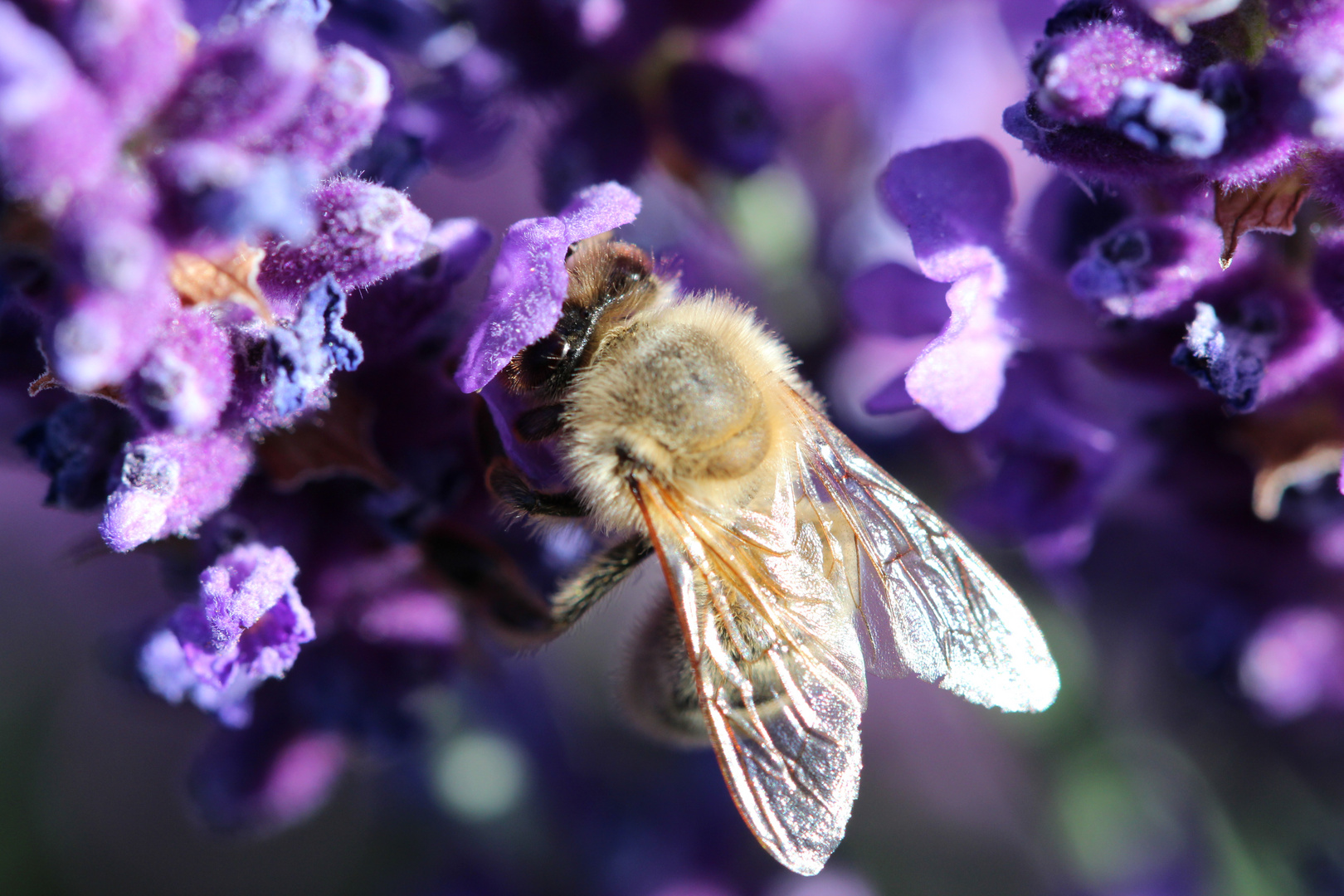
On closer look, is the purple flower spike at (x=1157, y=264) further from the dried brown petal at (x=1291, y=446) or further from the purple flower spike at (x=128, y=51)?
the purple flower spike at (x=128, y=51)

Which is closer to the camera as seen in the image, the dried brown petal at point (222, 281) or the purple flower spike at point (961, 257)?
the dried brown petal at point (222, 281)

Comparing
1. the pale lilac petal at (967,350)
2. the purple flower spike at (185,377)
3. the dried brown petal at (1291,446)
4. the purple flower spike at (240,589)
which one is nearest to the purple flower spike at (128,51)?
the purple flower spike at (185,377)

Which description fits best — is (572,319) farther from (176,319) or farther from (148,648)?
(148,648)

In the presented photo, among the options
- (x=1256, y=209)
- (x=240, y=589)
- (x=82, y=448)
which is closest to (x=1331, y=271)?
(x=1256, y=209)

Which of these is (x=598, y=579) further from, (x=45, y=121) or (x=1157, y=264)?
(x=45, y=121)

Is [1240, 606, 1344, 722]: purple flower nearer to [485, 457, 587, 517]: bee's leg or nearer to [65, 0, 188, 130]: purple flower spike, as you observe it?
[485, 457, 587, 517]: bee's leg

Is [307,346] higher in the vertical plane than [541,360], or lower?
higher
